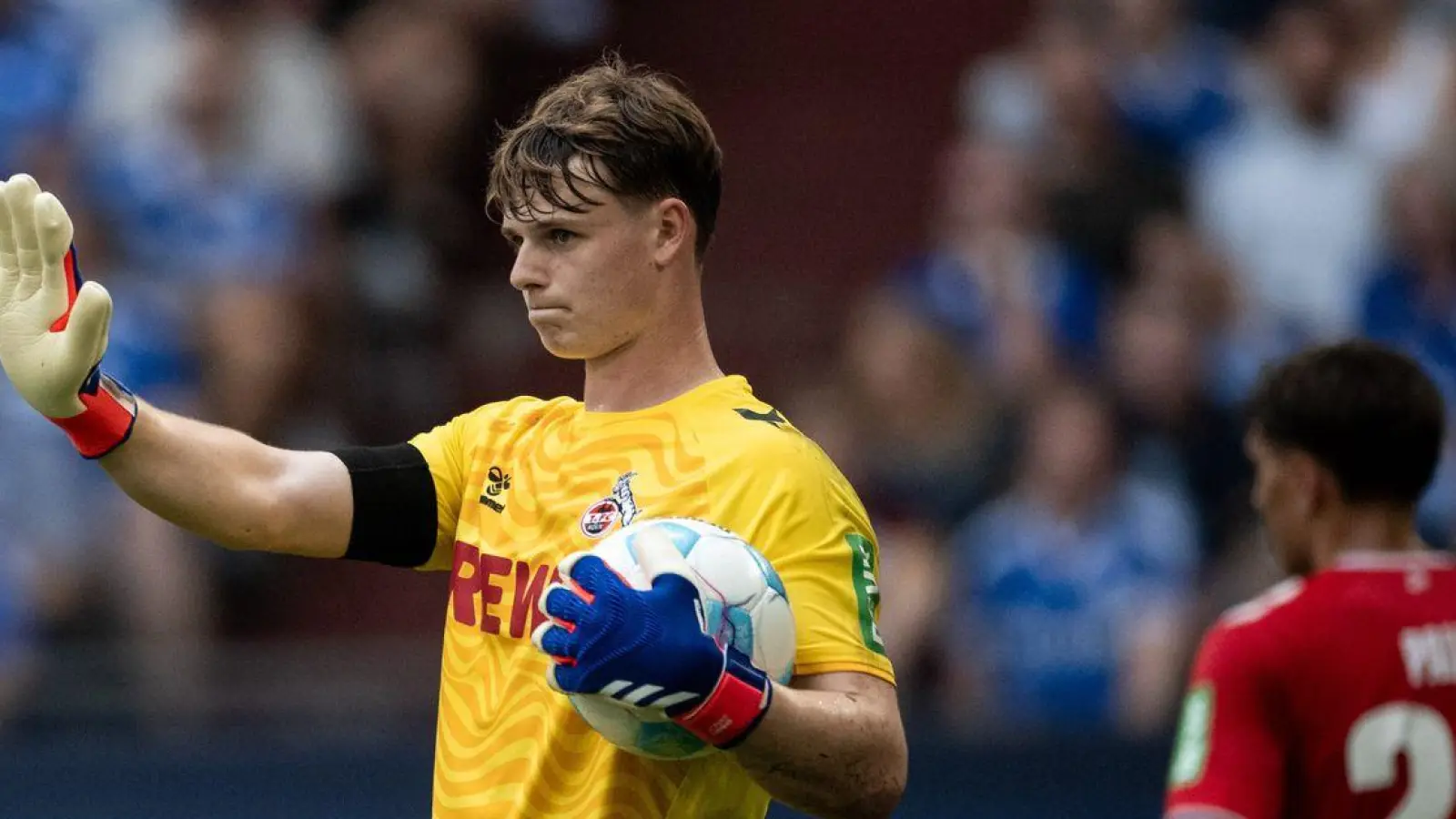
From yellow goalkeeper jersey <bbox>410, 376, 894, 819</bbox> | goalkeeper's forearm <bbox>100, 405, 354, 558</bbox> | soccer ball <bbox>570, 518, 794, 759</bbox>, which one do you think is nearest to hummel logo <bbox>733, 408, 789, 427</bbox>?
yellow goalkeeper jersey <bbox>410, 376, 894, 819</bbox>

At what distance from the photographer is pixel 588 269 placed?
4336 millimetres

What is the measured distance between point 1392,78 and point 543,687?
258 inches

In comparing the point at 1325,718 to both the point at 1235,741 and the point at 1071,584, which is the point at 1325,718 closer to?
the point at 1235,741

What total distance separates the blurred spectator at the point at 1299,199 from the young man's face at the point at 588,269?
17.4ft

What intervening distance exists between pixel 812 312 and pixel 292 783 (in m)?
3.33

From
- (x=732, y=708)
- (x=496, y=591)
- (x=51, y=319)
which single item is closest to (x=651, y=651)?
(x=732, y=708)

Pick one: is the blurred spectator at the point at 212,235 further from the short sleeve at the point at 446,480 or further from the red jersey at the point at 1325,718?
the red jersey at the point at 1325,718

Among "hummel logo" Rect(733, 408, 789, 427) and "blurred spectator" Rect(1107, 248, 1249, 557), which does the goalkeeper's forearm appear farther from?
"blurred spectator" Rect(1107, 248, 1249, 557)

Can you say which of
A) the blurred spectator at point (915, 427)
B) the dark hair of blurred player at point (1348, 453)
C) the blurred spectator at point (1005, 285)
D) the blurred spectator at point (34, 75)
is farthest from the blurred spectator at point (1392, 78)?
the dark hair of blurred player at point (1348, 453)

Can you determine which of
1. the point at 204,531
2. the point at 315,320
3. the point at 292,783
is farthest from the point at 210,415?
the point at 204,531

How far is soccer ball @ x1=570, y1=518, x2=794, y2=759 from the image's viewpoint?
3.83 m

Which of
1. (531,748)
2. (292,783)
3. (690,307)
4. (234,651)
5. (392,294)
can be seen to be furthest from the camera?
(392,294)

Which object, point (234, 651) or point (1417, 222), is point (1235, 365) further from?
point (234, 651)

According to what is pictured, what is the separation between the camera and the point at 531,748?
164 inches
